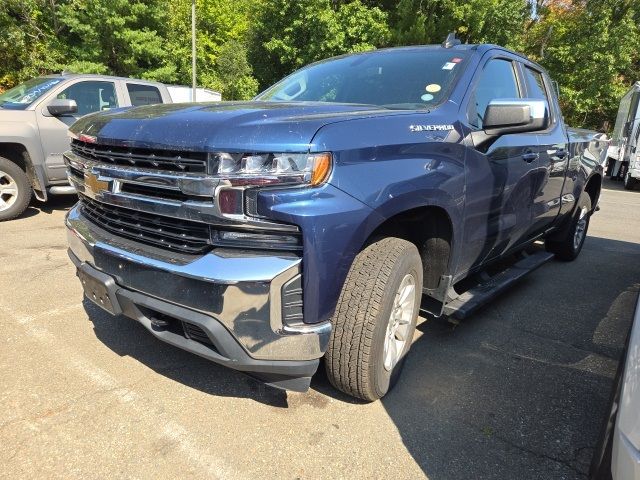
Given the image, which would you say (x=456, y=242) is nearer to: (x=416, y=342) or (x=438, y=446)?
(x=416, y=342)

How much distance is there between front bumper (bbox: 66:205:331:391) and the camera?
183 cm

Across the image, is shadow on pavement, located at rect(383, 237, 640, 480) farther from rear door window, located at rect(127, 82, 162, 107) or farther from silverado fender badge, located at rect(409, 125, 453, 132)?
rear door window, located at rect(127, 82, 162, 107)

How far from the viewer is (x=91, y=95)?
263 inches

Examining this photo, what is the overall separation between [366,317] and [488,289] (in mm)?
1557

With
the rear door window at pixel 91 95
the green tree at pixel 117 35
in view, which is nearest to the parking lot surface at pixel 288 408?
the rear door window at pixel 91 95

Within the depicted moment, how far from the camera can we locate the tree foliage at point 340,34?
65.9 ft

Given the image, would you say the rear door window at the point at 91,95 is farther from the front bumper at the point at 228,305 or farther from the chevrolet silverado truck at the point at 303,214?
the front bumper at the point at 228,305

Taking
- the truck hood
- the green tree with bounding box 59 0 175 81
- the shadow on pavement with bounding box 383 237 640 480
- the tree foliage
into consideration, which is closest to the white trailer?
the tree foliage

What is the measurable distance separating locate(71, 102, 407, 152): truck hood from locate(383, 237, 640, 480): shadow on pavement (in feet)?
4.99

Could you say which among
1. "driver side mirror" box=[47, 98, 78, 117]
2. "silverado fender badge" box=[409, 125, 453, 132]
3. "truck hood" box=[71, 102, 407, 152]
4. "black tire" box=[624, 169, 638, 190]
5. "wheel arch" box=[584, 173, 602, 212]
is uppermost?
"truck hood" box=[71, 102, 407, 152]

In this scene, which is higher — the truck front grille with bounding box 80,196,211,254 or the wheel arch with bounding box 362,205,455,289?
the truck front grille with bounding box 80,196,211,254

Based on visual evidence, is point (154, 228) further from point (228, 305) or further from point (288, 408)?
point (288, 408)

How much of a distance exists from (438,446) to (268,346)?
99 cm

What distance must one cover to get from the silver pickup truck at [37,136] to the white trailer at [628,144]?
12672 millimetres
